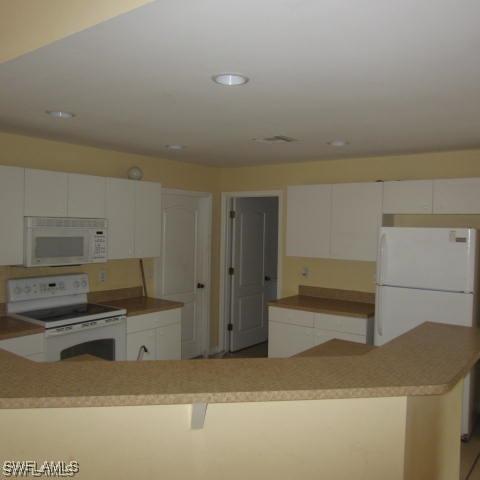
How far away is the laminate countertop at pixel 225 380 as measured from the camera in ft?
4.30

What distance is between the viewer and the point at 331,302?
458cm

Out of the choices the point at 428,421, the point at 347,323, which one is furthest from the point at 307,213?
the point at 428,421

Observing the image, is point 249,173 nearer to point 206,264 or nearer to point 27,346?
point 206,264

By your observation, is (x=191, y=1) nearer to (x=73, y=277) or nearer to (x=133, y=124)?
(x=133, y=124)

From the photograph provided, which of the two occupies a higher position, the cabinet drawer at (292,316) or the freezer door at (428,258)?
the freezer door at (428,258)

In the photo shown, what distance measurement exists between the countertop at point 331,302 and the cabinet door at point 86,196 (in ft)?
6.23

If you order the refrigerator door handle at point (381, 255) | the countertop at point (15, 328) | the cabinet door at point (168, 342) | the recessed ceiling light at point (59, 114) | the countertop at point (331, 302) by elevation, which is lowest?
the cabinet door at point (168, 342)

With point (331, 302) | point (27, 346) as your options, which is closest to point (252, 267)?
point (331, 302)

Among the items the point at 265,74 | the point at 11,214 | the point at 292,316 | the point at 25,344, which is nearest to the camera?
the point at 265,74

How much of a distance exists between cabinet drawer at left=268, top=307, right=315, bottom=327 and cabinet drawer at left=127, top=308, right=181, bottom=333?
94cm

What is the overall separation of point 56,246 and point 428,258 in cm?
291

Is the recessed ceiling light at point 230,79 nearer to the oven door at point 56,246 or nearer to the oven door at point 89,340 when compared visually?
the oven door at point 56,246

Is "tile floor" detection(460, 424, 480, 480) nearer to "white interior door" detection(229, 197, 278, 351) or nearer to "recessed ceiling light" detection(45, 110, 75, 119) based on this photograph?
"white interior door" detection(229, 197, 278, 351)

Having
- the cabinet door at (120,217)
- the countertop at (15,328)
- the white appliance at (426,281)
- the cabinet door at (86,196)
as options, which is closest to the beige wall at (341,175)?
the white appliance at (426,281)
